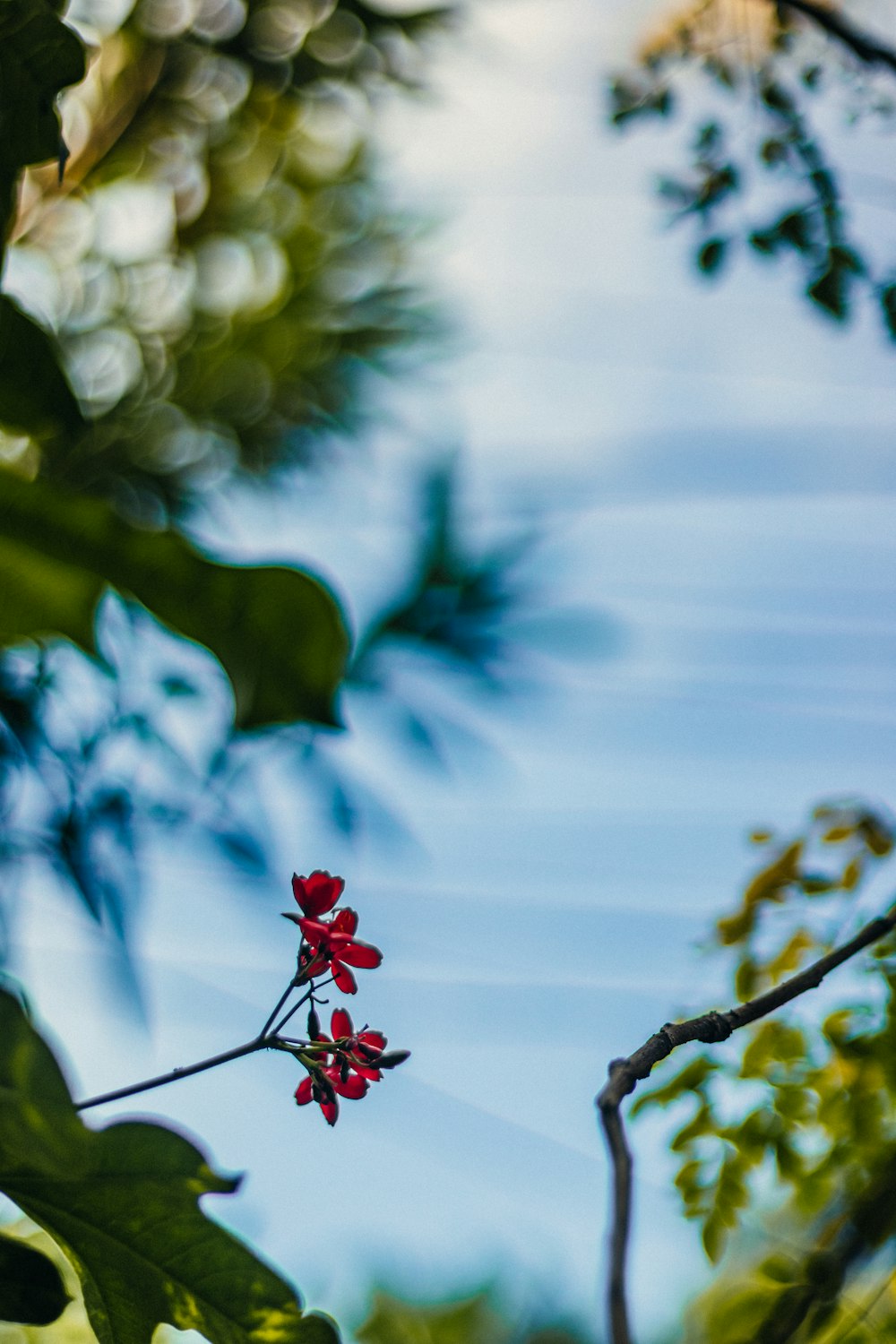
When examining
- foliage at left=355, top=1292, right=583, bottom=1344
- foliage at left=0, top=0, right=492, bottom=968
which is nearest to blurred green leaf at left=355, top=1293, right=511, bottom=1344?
foliage at left=355, top=1292, right=583, bottom=1344

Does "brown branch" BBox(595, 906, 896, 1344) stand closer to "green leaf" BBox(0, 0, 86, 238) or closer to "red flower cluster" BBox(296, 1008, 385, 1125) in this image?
"red flower cluster" BBox(296, 1008, 385, 1125)

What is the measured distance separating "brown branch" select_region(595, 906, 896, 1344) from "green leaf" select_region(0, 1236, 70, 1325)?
382 millimetres

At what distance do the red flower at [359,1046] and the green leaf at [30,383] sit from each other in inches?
12.0

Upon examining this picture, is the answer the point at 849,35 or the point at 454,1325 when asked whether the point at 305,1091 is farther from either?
the point at 454,1325

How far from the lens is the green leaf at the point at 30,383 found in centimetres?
50

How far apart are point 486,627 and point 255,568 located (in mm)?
540

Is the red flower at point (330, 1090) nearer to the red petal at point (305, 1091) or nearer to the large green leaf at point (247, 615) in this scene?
the red petal at point (305, 1091)

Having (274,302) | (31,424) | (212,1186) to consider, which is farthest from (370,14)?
(212,1186)

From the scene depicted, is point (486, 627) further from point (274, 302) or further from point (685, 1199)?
point (274, 302)

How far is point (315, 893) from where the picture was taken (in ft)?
1.46

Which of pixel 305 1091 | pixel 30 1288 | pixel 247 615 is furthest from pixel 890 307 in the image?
pixel 30 1288

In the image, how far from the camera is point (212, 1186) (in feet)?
1.64

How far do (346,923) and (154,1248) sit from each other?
0.22 metres

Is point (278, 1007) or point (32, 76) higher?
point (32, 76)
